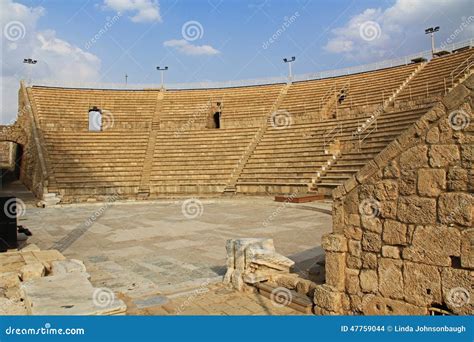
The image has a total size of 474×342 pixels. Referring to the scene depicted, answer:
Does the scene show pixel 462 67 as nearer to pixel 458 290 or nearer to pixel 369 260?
pixel 369 260

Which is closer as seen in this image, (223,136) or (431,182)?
(431,182)

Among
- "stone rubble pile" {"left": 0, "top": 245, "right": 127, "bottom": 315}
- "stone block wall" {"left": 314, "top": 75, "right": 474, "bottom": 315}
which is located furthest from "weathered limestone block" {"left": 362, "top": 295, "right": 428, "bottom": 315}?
"stone rubble pile" {"left": 0, "top": 245, "right": 127, "bottom": 315}

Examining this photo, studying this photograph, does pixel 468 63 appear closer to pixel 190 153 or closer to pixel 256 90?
pixel 256 90

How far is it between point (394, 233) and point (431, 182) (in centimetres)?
65

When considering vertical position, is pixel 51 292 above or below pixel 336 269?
below

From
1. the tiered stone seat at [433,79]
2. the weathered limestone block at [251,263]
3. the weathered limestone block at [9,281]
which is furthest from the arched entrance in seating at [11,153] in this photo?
the tiered stone seat at [433,79]

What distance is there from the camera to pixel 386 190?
13.0ft

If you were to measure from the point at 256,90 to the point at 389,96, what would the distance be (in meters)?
11.0

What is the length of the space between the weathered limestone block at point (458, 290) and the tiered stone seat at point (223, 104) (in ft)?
72.8

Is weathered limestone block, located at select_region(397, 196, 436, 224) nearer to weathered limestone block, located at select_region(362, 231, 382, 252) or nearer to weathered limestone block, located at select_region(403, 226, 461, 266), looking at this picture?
weathered limestone block, located at select_region(403, 226, 461, 266)

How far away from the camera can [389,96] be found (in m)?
21.3

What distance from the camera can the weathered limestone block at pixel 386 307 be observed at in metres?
3.66

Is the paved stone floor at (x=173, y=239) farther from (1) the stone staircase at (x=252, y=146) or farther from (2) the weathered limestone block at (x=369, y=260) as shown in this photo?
(1) the stone staircase at (x=252, y=146)

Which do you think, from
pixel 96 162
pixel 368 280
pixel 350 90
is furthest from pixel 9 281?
pixel 350 90
